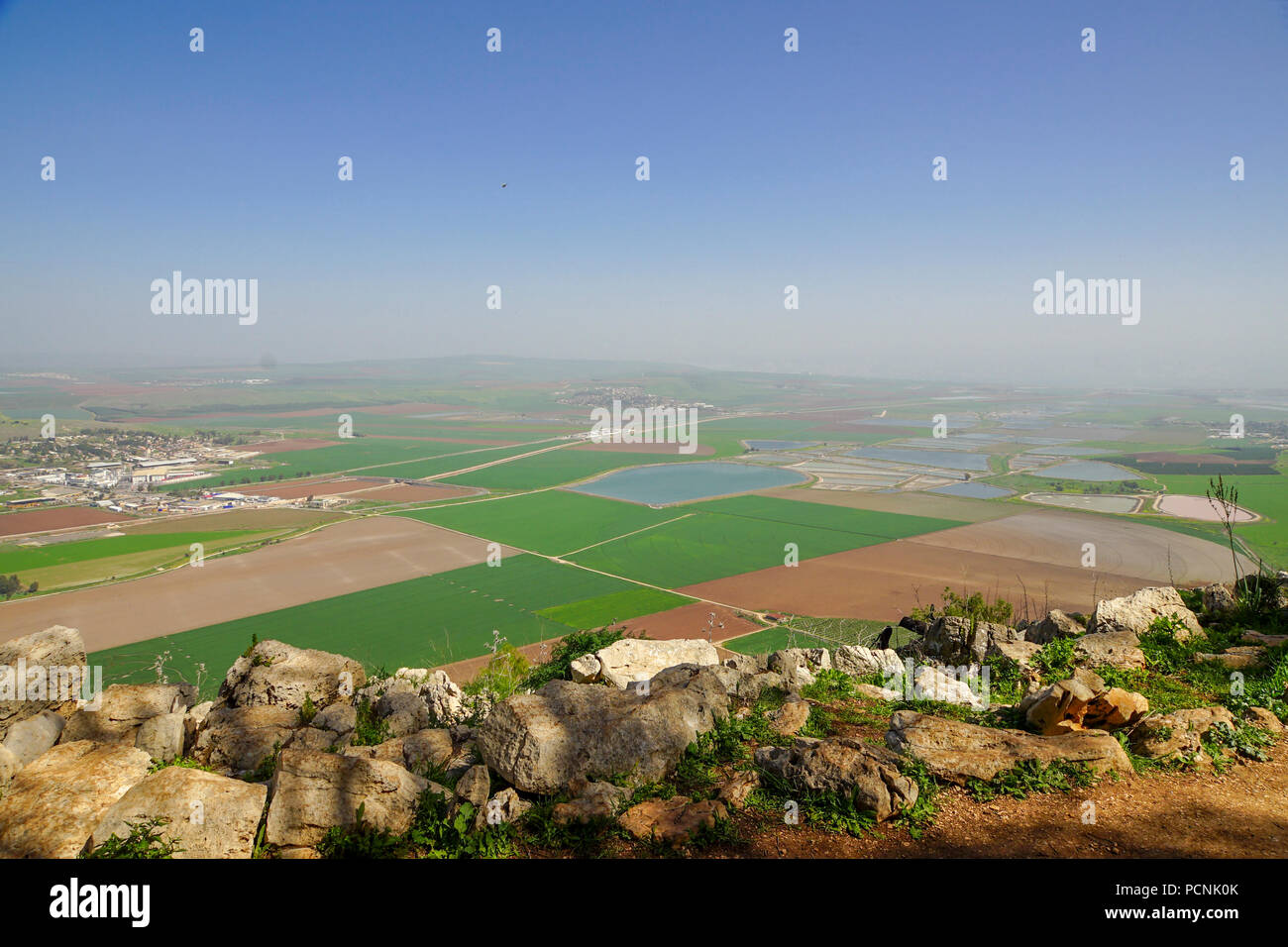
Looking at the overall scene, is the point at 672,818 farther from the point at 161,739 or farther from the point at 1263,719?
the point at 1263,719

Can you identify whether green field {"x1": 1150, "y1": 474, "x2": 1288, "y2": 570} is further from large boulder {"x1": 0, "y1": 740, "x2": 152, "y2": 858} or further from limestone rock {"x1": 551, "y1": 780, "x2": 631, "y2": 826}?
large boulder {"x1": 0, "y1": 740, "x2": 152, "y2": 858}

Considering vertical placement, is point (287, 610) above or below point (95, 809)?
below

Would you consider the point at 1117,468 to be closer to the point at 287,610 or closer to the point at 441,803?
the point at 287,610

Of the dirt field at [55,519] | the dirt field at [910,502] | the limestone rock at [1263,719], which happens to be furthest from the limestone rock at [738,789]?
the dirt field at [55,519]

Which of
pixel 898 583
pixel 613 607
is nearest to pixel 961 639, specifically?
pixel 613 607
